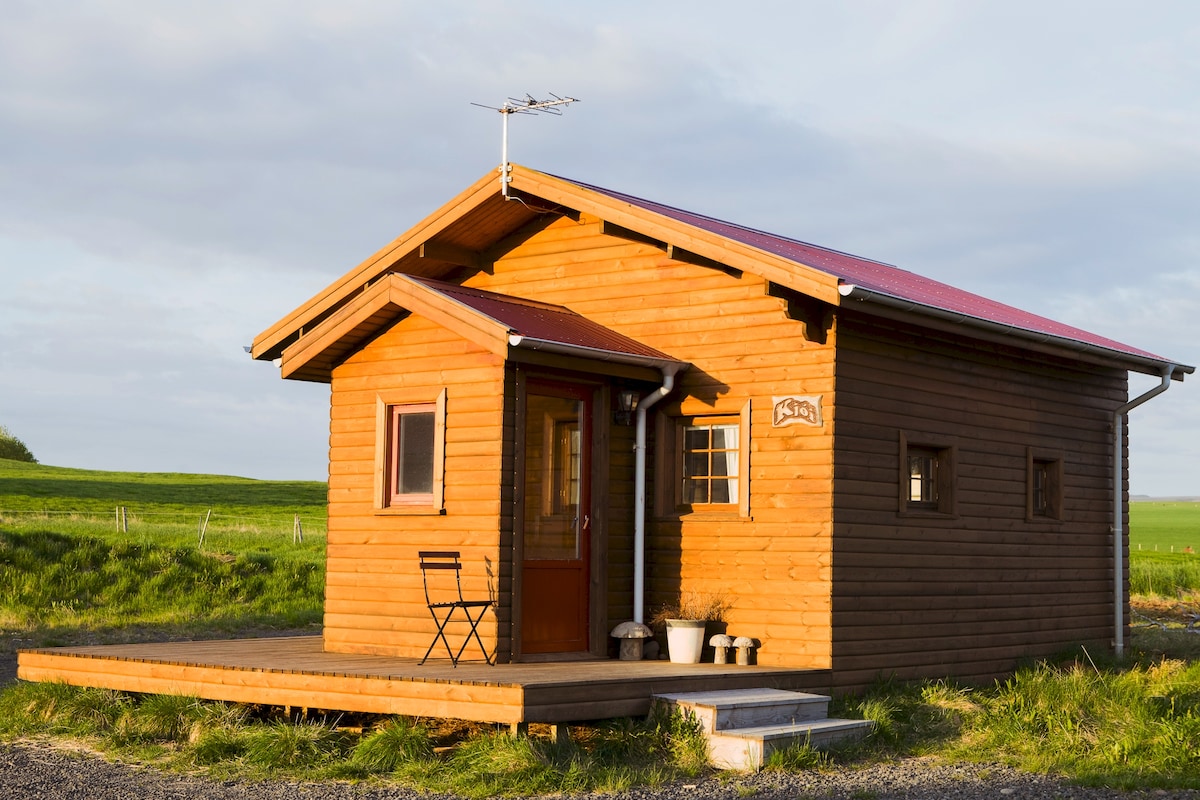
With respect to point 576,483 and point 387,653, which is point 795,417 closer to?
point 576,483

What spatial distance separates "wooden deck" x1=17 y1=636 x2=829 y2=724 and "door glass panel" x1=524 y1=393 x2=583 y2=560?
964 millimetres

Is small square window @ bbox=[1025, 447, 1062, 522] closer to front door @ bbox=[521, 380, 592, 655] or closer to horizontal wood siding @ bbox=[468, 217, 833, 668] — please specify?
horizontal wood siding @ bbox=[468, 217, 833, 668]

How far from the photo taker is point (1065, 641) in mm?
13219

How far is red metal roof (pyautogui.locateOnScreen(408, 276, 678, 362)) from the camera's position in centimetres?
1026


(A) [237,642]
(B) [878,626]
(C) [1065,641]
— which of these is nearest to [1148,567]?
(C) [1065,641]

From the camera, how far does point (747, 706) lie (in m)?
8.81

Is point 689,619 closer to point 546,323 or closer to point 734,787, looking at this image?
point 546,323

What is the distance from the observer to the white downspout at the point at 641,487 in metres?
11.1

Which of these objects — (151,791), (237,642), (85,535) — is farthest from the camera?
(85,535)

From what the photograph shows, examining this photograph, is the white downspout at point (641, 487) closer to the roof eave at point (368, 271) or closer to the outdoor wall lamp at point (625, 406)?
the outdoor wall lamp at point (625, 406)

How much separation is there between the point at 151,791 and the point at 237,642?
4.66 m

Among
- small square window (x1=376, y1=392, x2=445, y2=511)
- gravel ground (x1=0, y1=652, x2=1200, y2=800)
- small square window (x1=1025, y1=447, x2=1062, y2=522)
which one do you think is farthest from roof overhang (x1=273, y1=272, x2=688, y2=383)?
small square window (x1=1025, y1=447, x2=1062, y2=522)

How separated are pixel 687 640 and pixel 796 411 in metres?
2.00

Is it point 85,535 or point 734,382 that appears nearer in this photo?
point 734,382
